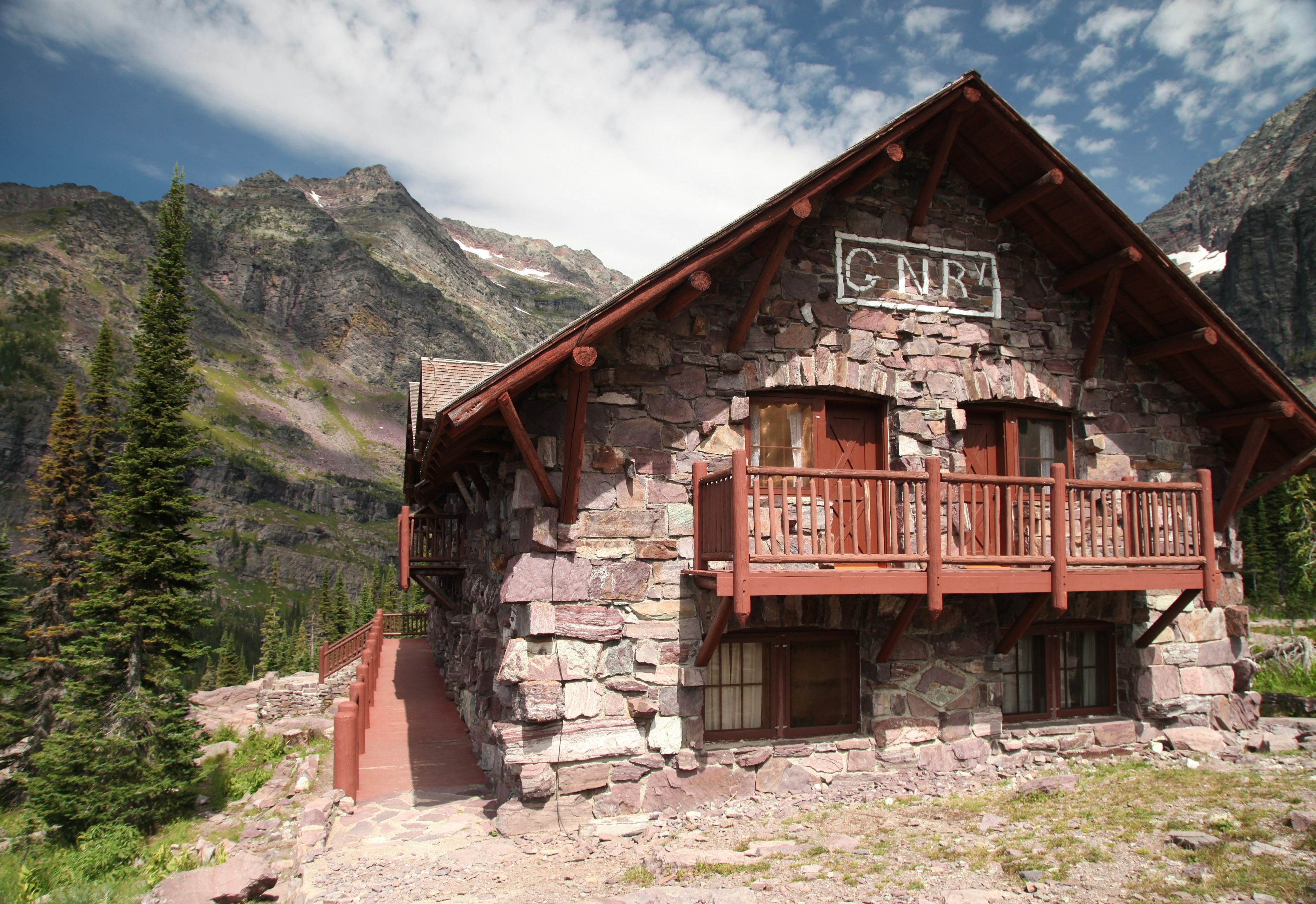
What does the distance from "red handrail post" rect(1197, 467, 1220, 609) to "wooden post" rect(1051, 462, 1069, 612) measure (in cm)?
187

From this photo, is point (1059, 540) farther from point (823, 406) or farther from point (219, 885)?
point (219, 885)

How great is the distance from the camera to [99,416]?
67.6 feet

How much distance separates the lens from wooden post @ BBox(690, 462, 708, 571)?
769 centimetres

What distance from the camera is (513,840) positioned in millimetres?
7141

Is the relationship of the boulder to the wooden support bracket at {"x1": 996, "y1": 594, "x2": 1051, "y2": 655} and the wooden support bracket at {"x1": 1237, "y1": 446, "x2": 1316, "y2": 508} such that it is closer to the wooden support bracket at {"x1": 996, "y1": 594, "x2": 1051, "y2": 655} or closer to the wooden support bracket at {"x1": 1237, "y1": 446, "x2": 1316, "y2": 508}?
the wooden support bracket at {"x1": 996, "y1": 594, "x2": 1051, "y2": 655}

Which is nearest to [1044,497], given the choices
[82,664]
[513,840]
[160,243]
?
[513,840]

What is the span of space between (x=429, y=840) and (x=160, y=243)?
16.9 metres

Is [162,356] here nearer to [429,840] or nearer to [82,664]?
[82,664]

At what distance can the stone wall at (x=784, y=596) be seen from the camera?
24.8ft

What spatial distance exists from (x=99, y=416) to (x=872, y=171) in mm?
21203

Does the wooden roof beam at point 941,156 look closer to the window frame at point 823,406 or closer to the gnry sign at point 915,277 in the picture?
the gnry sign at point 915,277

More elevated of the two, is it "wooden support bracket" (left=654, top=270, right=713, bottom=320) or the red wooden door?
"wooden support bracket" (left=654, top=270, right=713, bottom=320)

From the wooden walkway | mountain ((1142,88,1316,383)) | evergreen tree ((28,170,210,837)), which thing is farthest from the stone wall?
mountain ((1142,88,1316,383))

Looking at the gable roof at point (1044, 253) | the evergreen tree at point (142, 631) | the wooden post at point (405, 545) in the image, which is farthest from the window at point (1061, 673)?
the evergreen tree at point (142, 631)
